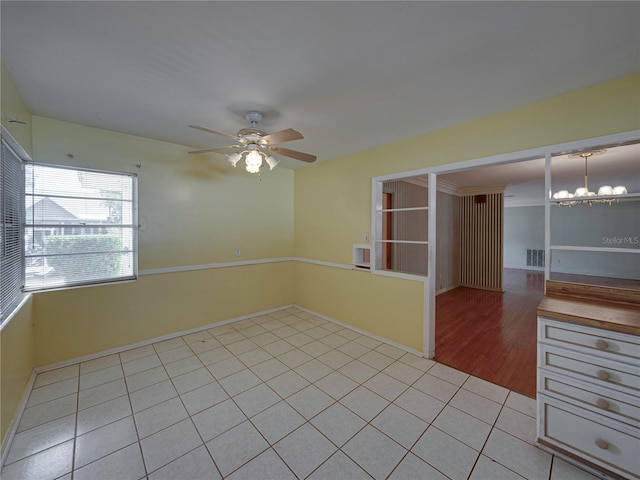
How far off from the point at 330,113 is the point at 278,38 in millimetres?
974

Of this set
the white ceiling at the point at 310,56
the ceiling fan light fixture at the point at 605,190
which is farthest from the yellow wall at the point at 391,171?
the ceiling fan light fixture at the point at 605,190

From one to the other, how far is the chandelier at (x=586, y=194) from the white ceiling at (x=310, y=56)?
1.86 feet

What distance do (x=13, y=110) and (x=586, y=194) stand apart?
449cm

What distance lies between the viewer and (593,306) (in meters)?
1.75

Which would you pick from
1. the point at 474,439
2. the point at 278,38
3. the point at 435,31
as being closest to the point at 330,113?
the point at 278,38

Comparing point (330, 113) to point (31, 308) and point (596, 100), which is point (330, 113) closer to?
point (596, 100)

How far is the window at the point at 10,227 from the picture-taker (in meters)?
1.83

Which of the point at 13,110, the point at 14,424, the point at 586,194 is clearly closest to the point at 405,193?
the point at 586,194

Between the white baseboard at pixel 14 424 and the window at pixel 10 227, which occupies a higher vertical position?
the window at pixel 10 227

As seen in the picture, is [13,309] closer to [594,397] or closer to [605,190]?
[594,397]

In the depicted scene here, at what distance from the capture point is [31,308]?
2.41 metres

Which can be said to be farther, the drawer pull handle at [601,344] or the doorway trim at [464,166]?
the doorway trim at [464,166]

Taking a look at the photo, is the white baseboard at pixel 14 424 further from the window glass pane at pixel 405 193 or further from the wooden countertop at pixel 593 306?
the window glass pane at pixel 405 193

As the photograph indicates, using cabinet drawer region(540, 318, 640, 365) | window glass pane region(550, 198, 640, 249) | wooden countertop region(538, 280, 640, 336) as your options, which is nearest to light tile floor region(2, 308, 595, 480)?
cabinet drawer region(540, 318, 640, 365)
